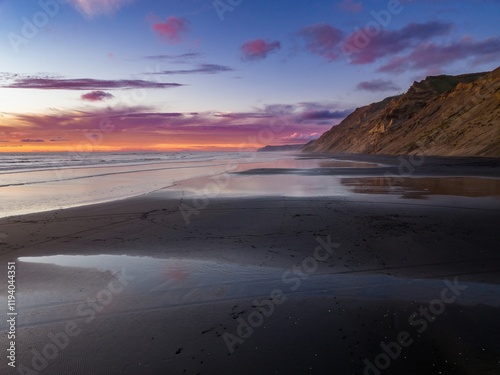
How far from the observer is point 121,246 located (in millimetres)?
8828

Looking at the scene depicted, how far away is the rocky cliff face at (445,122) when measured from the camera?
161ft

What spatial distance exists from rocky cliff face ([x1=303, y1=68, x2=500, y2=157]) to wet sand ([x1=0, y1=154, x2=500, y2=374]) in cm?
4355

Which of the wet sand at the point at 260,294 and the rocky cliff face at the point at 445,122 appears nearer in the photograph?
the wet sand at the point at 260,294

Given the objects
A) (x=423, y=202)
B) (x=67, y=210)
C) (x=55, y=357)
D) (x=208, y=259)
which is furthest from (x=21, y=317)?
(x=423, y=202)

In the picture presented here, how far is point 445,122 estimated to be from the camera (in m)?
61.8

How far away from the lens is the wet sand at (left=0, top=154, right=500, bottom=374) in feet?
12.9

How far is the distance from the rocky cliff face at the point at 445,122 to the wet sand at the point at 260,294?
43552 mm

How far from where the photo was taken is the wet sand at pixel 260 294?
394cm

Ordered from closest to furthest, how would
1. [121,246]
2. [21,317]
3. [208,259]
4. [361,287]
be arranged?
1. [21,317]
2. [361,287]
3. [208,259]
4. [121,246]

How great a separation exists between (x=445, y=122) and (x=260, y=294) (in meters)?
67.2

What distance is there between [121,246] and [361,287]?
5921 millimetres

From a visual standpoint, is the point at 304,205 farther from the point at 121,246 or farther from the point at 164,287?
the point at 164,287

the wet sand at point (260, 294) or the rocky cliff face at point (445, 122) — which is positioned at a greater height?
the rocky cliff face at point (445, 122)

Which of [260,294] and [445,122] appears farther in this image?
[445,122]
